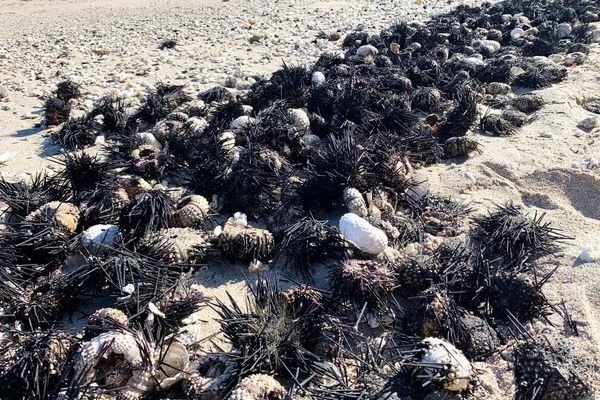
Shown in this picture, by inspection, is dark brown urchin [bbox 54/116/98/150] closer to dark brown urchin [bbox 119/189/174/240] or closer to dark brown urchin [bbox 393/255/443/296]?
dark brown urchin [bbox 119/189/174/240]

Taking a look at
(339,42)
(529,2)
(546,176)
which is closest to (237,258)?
(546,176)

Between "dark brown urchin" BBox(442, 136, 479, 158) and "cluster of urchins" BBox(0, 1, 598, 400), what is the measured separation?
0.07 ft

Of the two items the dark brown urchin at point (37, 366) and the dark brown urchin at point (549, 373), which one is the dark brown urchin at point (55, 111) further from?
the dark brown urchin at point (549, 373)

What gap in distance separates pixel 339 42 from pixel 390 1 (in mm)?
4149

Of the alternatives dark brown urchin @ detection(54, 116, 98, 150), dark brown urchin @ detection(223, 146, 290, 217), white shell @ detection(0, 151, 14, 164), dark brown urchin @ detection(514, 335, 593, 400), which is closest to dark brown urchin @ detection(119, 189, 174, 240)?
dark brown urchin @ detection(223, 146, 290, 217)

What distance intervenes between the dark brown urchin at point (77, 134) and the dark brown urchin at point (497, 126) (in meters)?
4.40

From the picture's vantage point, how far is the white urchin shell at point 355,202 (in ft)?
13.8

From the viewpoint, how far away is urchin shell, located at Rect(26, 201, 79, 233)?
4.12 metres

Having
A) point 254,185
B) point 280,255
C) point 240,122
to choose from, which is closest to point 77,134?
point 240,122

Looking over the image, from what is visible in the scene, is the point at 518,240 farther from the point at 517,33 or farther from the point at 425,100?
the point at 517,33

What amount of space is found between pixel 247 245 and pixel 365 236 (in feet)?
2.87

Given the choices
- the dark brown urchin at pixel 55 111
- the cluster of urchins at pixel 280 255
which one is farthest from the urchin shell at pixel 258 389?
the dark brown urchin at pixel 55 111

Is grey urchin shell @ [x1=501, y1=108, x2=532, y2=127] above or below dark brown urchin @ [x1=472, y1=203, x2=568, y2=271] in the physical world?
above

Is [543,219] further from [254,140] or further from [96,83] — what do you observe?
[96,83]
